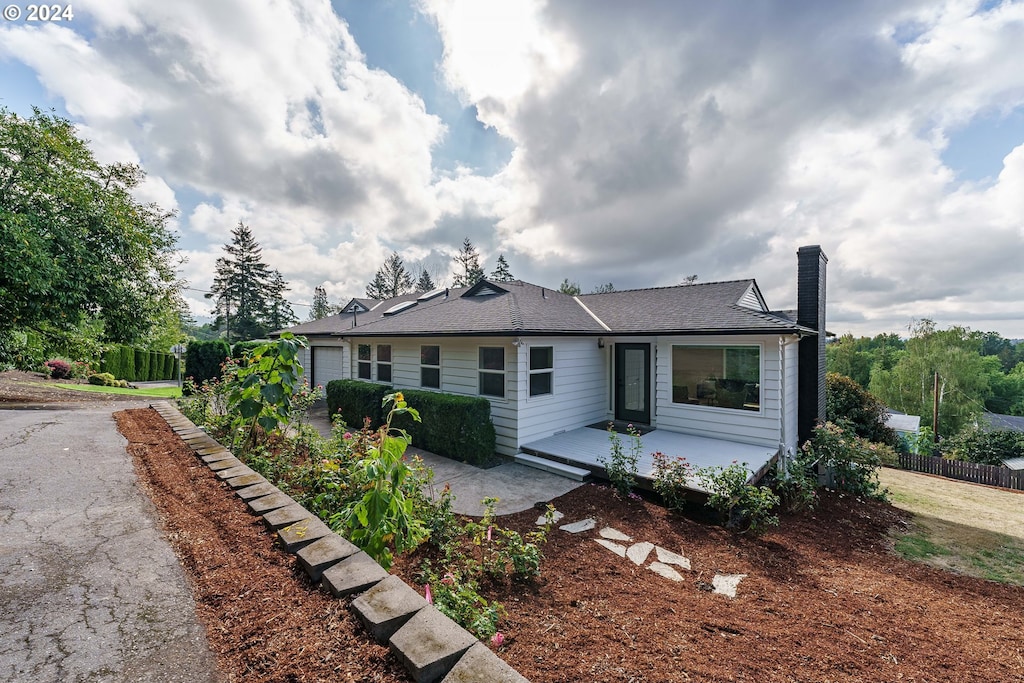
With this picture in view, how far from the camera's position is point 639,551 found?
406cm

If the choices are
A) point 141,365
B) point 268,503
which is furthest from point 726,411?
point 141,365

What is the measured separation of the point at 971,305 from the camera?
23.8m

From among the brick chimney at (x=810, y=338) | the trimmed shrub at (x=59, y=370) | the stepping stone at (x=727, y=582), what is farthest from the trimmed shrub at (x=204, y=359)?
the brick chimney at (x=810, y=338)

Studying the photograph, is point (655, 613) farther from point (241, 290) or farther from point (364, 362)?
point (241, 290)

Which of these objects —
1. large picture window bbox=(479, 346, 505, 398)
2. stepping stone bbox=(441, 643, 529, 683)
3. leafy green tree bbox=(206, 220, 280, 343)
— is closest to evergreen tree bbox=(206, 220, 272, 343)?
leafy green tree bbox=(206, 220, 280, 343)

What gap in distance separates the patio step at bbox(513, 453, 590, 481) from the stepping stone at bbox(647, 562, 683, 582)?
2402 millimetres

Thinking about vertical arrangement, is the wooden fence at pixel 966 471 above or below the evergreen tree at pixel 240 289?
below

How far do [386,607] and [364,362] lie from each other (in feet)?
33.2

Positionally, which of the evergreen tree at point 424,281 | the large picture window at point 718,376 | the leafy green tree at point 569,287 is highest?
the evergreen tree at point 424,281

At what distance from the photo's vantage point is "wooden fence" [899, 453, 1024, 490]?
1188 cm

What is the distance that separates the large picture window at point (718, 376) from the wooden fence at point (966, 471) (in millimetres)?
12216

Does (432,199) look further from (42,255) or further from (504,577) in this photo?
(504,577)

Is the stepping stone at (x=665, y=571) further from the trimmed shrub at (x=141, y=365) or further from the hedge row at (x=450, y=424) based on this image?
the trimmed shrub at (x=141, y=365)

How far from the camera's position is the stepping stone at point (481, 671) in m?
1.47
